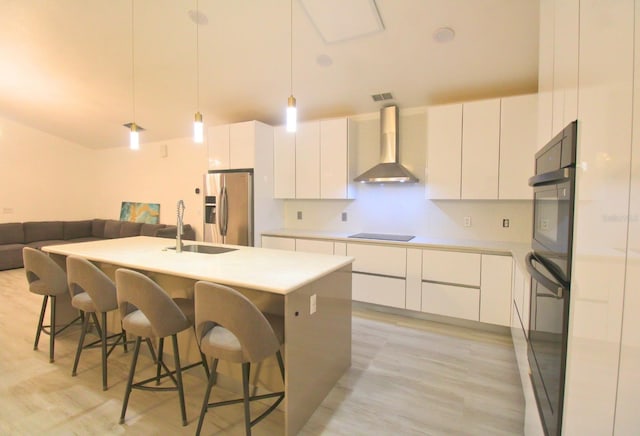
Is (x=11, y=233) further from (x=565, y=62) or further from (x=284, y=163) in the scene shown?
(x=565, y=62)

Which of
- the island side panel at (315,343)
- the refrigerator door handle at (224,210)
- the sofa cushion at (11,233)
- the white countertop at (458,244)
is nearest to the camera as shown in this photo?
the island side panel at (315,343)

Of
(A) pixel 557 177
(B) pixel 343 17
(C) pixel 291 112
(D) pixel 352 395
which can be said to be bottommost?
(D) pixel 352 395

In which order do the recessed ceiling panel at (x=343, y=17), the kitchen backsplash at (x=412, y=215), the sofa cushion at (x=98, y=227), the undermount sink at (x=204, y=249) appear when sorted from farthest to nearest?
the sofa cushion at (x=98, y=227) < the kitchen backsplash at (x=412, y=215) < the undermount sink at (x=204, y=249) < the recessed ceiling panel at (x=343, y=17)

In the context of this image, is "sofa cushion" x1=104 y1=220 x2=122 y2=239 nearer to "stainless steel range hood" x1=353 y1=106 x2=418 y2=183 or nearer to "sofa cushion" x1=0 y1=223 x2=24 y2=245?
"sofa cushion" x1=0 y1=223 x2=24 y2=245

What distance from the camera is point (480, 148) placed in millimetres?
3203

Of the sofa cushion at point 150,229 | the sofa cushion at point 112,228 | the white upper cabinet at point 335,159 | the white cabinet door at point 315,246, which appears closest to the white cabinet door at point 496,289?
the white cabinet door at point 315,246

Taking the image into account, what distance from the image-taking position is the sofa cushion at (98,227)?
689 centimetres

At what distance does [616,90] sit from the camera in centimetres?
73

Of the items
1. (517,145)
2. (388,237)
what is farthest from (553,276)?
(388,237)

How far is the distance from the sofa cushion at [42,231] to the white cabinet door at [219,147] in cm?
438

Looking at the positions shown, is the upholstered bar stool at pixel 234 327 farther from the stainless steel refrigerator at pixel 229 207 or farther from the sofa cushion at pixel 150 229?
the sofa cushion at pixel 150 229

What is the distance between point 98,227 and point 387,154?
6610 mm

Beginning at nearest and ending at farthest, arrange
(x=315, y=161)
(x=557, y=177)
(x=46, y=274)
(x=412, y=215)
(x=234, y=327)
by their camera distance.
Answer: (x=557, y=177) → (x=234, y=327) → (x=46, y=274) → (x=412, y=215) → (x=315, y=161)

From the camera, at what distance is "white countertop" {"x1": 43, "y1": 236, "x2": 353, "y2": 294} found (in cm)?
179
